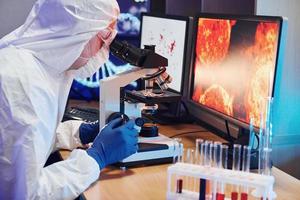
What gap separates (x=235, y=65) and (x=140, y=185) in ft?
1.88

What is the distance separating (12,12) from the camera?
2707mm

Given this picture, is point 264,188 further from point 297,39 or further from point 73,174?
point 297,39

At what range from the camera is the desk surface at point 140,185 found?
141 centimetres

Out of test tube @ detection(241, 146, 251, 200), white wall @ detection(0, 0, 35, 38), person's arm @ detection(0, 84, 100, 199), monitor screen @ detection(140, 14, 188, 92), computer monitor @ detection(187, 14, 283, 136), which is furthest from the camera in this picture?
white wall @ detection(0, 0, 35, 38)

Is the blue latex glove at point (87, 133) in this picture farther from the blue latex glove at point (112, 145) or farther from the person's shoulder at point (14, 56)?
the person's shoulder at point (14, 56)

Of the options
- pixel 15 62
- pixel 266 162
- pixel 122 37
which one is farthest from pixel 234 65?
pixel 122 37

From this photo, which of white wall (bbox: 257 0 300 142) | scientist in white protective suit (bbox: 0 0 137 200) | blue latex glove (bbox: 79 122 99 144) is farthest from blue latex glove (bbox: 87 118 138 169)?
white wall (bbox: 257 0 300 142)

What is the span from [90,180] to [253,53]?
70 centimetres

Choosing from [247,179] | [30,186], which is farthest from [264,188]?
[30,186]

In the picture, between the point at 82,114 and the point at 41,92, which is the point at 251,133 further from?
the point at 82,114

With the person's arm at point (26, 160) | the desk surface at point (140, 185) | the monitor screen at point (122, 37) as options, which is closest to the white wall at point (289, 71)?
the desk surface at point (140, 185)

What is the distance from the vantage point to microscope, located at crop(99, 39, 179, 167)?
165 centimetres

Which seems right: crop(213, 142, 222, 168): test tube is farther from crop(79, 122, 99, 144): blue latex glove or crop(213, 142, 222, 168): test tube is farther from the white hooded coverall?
crop(79, 122, 99, 144): blue latex glove

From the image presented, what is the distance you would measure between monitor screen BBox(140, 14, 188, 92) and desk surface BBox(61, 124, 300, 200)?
63cm
